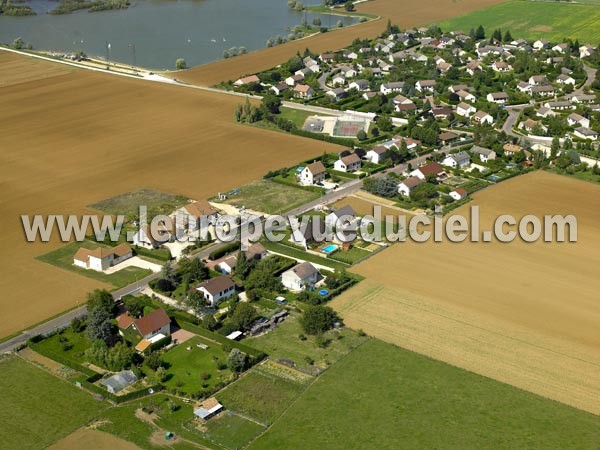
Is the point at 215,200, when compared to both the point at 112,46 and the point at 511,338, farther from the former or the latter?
the point at 112,46

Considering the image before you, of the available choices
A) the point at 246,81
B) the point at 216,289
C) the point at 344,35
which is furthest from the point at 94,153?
the point at 344,35

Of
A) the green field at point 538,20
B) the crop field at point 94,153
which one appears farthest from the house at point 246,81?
the green field at point 538,20

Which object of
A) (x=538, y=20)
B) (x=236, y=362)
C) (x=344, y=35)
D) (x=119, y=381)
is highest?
(x=538, y=20)

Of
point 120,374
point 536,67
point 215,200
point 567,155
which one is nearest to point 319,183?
point 215,200

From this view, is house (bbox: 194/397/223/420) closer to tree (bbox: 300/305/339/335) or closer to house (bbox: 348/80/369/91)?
tree (bbox: 300/305/339/335)

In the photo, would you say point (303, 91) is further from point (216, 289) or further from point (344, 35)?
point (216, 289)

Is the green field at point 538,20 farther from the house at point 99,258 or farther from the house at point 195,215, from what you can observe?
the house at point 99,258
